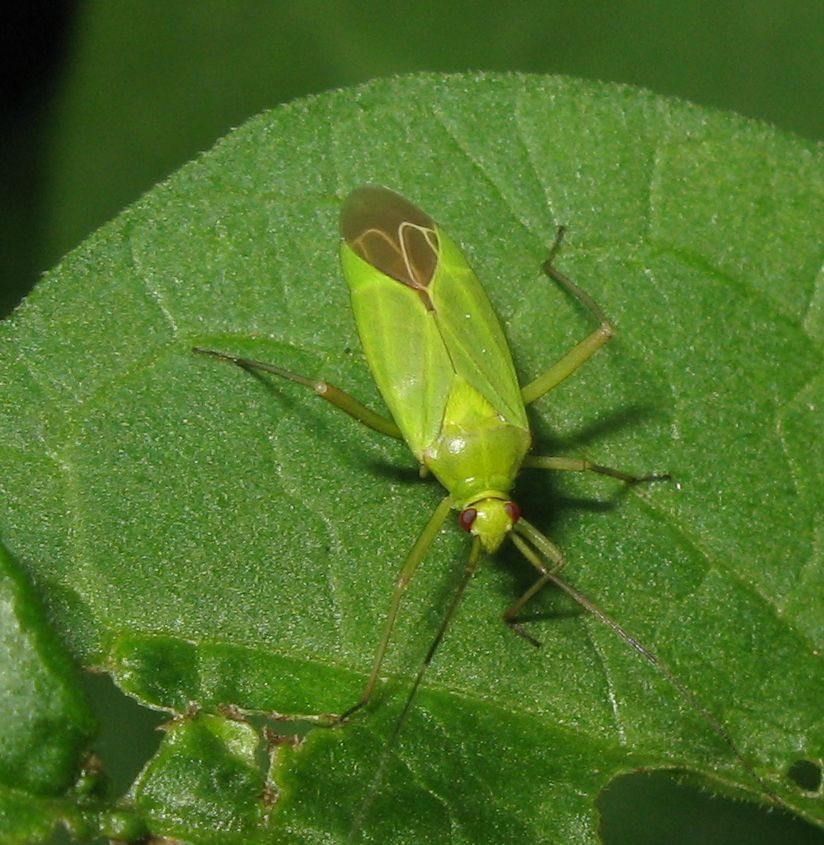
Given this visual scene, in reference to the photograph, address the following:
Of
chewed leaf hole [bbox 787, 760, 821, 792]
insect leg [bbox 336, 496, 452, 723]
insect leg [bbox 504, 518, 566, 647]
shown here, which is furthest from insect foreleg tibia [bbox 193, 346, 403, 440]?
chewed leaf hole [bbox 787, 760, 821, 792]

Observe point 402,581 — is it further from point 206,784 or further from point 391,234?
point 391,234

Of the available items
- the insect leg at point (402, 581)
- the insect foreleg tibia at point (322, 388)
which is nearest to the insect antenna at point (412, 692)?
the insect leg at point (402, 581)

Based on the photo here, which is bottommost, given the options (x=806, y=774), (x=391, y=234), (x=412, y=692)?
(x=806, y=774)

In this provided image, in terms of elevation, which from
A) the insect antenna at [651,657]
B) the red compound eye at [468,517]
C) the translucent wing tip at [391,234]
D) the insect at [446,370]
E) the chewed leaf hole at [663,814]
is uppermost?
the translucent wing tip at [391,234]

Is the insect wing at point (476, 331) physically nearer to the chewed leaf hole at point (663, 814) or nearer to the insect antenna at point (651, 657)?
the insect antenna at point (651, 657)

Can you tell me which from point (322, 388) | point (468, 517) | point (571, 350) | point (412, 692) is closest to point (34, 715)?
point (412, 692)
